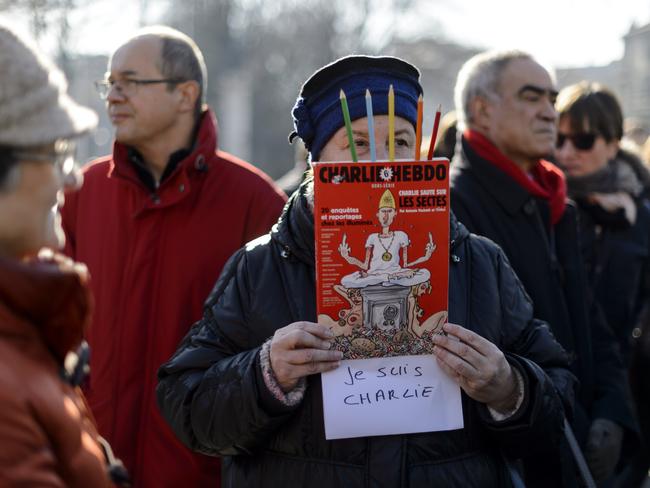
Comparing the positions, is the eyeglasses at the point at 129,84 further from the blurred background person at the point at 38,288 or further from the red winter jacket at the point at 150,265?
the blurred background person at the point at 38,288

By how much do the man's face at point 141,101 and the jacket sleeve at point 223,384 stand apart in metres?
1.41

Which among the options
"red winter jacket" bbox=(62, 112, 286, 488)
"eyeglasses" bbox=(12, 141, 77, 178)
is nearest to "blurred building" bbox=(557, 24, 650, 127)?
"red winter jacket" bbox=(62, 112, 286, 488)

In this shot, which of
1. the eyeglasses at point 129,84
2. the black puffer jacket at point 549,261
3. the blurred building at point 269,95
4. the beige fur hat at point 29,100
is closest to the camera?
the beige fur hat at point 29,100

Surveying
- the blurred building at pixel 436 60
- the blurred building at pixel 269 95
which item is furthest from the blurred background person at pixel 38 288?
the blurred building at pixel 436 60

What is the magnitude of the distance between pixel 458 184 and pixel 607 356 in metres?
0.97

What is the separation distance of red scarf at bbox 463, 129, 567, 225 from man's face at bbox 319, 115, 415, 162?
130 centimetres

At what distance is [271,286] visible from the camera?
8.93ft

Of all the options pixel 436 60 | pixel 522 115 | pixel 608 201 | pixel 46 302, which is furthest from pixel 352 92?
pixel 436 60

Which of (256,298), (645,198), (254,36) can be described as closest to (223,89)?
(254,36)

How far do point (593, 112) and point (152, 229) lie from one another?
247 centimetres

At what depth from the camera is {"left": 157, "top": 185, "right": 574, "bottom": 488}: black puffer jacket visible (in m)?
2.56

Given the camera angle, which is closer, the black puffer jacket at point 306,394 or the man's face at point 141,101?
the black puffer jacket at point 306,394

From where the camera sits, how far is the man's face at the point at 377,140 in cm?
278

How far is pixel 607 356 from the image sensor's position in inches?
168
